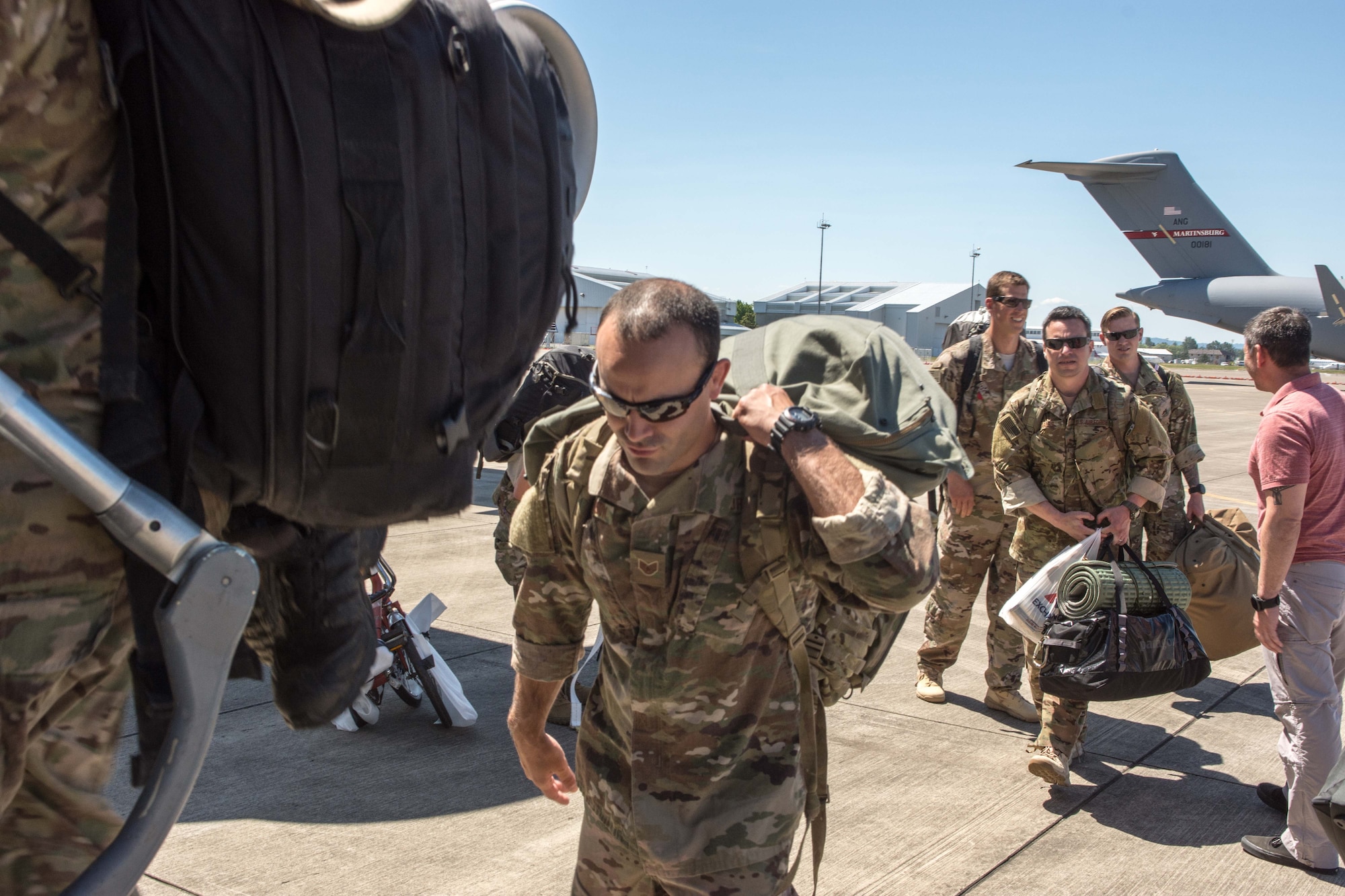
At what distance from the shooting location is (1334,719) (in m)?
3.88

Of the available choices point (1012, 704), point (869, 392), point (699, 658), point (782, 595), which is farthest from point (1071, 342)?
point (699, 658)

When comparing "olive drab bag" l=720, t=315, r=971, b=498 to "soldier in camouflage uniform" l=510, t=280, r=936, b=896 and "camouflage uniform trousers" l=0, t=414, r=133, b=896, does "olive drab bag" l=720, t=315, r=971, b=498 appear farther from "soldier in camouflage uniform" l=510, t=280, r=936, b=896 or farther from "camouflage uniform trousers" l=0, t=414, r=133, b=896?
"camouflage uniform trousers" l=0, t=414, r=133, b=896

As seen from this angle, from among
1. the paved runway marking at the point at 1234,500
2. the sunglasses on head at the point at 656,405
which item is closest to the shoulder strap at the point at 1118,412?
the sunglasses on head at the point at 656,405

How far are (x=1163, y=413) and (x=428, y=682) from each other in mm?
4139

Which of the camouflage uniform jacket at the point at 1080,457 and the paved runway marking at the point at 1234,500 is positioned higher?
the camouflage uniform jacket at the point at 1080,457

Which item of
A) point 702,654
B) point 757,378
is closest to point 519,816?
point 702,654

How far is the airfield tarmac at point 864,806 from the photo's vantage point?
352 cm

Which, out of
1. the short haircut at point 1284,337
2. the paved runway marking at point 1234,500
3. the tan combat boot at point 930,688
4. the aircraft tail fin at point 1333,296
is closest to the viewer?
the short haircut at point 1284,337

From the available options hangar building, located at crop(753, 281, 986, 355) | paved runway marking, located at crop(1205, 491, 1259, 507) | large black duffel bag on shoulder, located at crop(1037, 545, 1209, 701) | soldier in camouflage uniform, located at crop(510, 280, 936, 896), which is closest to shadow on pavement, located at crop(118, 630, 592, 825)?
soldier in camouflage uniform, located at crop(510, 280, 936, 896)

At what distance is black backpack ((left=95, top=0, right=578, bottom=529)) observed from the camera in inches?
45.0

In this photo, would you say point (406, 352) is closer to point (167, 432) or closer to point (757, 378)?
point (167, 432)

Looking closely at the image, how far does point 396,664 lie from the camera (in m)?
4.89

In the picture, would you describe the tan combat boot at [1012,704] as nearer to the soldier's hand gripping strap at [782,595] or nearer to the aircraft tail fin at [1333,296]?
the soldier's hand gripping strap at [782,595]

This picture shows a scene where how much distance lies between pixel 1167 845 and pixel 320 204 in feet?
13.4
